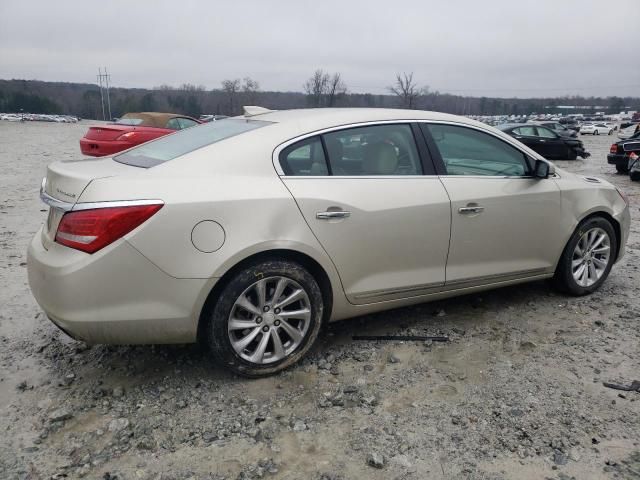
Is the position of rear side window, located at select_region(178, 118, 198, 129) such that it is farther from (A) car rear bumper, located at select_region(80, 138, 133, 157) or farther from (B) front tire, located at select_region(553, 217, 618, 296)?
(B) front tire, located at select_region(553, 217, 618, 296)

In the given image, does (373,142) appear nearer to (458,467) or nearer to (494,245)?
(494,245)

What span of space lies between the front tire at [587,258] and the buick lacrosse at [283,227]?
233mm

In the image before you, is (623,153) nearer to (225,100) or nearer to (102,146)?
Result: (102,146)

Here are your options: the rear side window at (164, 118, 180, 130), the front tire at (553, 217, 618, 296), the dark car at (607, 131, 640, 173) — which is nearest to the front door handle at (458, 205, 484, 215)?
the front tire at (553, 217, 618, 296)

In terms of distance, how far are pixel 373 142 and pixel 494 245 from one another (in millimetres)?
1164

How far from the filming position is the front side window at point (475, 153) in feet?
12.3

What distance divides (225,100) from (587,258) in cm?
8824

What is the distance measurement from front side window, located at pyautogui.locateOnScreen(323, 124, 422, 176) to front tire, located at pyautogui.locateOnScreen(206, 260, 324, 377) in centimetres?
73

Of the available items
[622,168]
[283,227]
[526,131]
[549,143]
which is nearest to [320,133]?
[283,227]

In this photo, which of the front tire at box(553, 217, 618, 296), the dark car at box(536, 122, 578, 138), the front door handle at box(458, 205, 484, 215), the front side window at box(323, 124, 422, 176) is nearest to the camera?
the front side window at box(323, 124, 422, 176)

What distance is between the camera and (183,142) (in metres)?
3.43

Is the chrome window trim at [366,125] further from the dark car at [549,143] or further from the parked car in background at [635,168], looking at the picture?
the dark car at [549,143]

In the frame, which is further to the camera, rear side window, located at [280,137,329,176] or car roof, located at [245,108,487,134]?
car roof, located at [245,108,487,134]

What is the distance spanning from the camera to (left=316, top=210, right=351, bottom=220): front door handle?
3.10 metres
